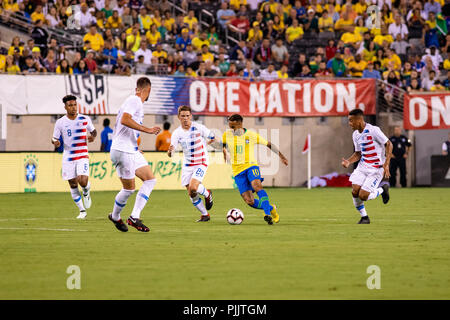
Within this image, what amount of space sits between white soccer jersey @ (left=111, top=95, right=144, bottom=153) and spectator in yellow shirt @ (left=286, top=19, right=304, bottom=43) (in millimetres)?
20893

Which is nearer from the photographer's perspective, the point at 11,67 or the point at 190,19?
the point at 11,67

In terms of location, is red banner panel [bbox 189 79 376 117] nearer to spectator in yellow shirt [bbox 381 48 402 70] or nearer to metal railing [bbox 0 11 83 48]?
spectator in yellow shirt [bbox 381 48 402 70]

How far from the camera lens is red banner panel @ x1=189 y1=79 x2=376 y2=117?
3186 centimetres

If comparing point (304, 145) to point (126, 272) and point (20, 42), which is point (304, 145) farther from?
point (126, 272)

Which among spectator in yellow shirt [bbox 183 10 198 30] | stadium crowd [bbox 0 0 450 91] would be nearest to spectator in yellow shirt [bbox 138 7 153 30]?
stadium crowd [bbox 0 0 450 91]

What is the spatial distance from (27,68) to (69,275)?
20351mm

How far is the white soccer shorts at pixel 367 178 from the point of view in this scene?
16828mm

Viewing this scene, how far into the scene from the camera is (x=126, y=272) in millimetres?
10031

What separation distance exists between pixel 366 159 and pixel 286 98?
1569cm

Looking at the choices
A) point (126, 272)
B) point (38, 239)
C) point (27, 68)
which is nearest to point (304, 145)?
point (27, 68)

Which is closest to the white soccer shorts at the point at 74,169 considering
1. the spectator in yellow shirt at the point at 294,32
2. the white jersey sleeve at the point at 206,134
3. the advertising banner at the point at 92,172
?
the white jersey sleeve at the point at 206,134

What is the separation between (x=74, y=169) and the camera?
60.6 feet

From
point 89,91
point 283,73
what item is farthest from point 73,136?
point 283,73

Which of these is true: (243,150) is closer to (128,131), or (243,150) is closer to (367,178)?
(367,178)
